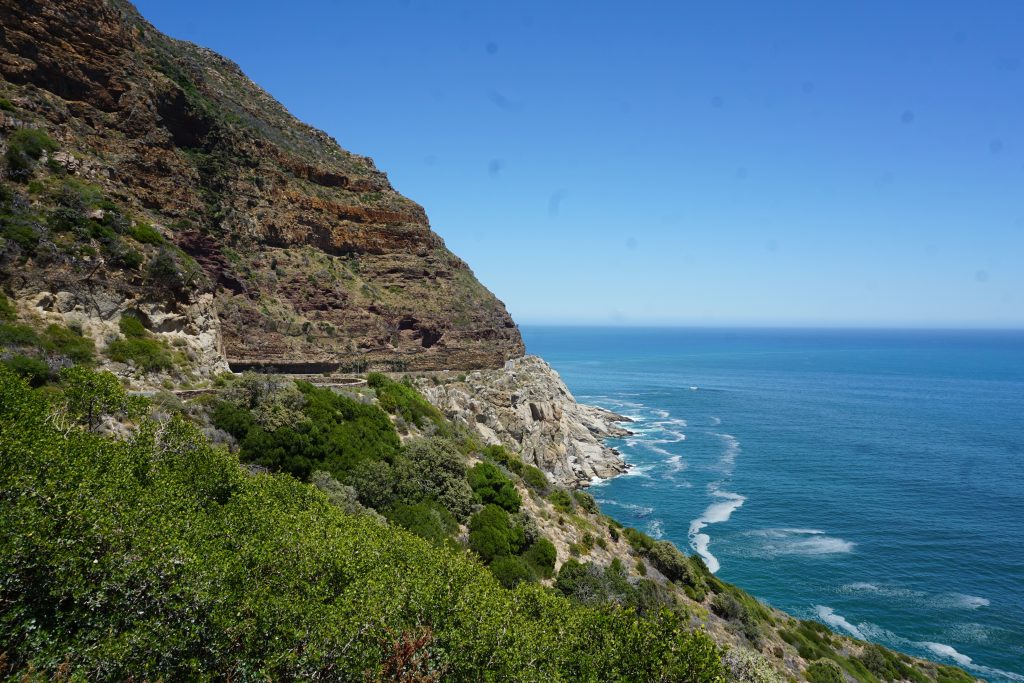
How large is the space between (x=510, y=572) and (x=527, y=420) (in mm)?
43229

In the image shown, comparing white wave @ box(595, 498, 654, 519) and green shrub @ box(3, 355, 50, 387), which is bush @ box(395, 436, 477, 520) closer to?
green shrub @ box(3, 355, 50, 387)

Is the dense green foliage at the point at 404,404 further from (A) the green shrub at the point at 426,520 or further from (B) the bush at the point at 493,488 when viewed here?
(A) the green shrub at the point at 426,520

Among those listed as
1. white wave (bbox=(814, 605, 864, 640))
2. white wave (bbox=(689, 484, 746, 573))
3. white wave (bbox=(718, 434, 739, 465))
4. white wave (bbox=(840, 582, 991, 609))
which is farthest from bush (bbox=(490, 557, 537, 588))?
white wave (bbox=(718, 434, 739, 465))

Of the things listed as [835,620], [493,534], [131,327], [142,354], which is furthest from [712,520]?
[131,327]

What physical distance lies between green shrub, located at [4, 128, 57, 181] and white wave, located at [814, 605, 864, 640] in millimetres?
52682

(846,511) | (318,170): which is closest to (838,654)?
(846,511)

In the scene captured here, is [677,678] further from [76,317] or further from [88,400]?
[76,317]

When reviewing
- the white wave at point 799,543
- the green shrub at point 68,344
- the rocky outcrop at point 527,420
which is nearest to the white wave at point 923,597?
the white wave at point 799,543

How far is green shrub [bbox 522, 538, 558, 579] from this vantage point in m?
23.5

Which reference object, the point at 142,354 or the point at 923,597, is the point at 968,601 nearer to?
the point at 923,597

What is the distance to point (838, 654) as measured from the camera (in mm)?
29359

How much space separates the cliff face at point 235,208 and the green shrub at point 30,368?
6.00m

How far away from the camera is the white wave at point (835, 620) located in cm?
3466

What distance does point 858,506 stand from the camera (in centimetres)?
5384
